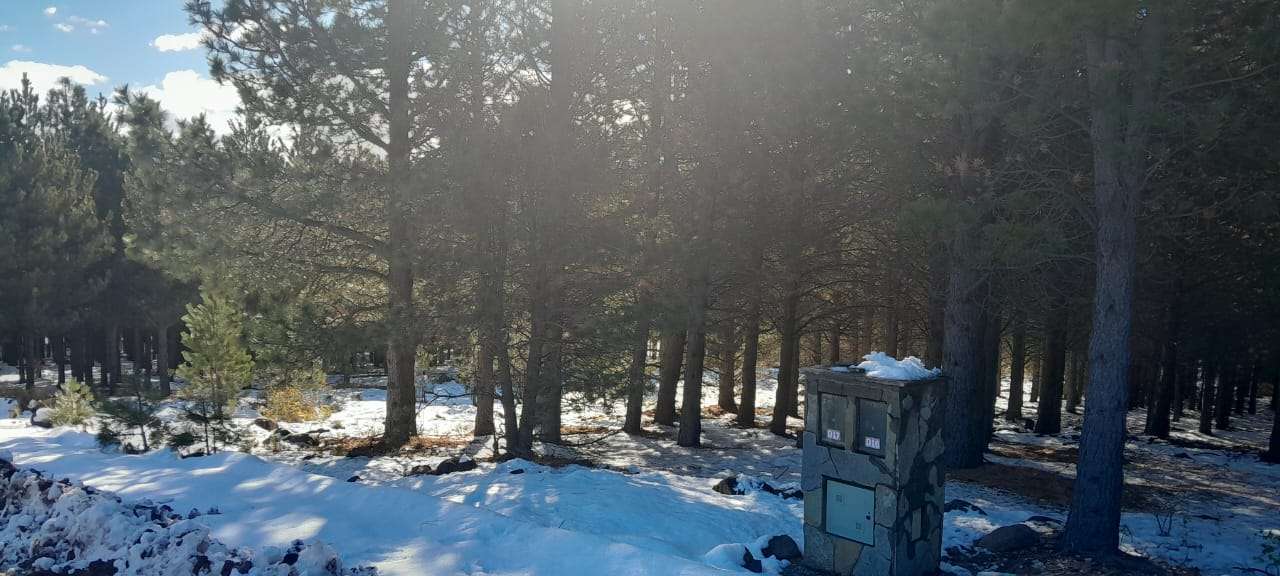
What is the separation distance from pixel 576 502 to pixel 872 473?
331 cm

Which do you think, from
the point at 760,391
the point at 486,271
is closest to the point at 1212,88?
the point at 486,271

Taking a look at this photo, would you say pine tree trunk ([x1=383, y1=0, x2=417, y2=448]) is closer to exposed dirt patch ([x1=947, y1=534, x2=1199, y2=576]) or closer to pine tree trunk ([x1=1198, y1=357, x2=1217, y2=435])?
exposed dirt patch ([x1=947, y1=534, x2=1199, y2=576])

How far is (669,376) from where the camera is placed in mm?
20500

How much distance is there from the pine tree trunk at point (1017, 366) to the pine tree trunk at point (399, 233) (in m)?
13.6

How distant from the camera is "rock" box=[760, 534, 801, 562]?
7.95m

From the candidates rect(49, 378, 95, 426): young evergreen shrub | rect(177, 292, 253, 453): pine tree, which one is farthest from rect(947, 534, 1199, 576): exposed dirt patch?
rect(49, 378, 95, 426): young evergreen shrub

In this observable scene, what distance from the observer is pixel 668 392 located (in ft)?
70.2

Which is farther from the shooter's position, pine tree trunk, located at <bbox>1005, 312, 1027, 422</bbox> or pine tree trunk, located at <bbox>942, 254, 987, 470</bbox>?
pine tree trunk, located at <bbox>1005, 312, 1027, 422</bbox>

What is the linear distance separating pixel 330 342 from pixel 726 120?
8676 millimetres

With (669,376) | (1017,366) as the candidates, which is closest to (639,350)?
(669,376)

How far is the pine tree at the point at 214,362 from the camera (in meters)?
13.4

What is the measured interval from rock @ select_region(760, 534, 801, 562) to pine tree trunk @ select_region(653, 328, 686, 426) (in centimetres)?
1020

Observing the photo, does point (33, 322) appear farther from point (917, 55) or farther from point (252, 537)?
point (917, 55)

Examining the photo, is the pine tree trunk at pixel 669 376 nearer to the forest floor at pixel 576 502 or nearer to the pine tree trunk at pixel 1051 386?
the forest floor at pixel 576 502
